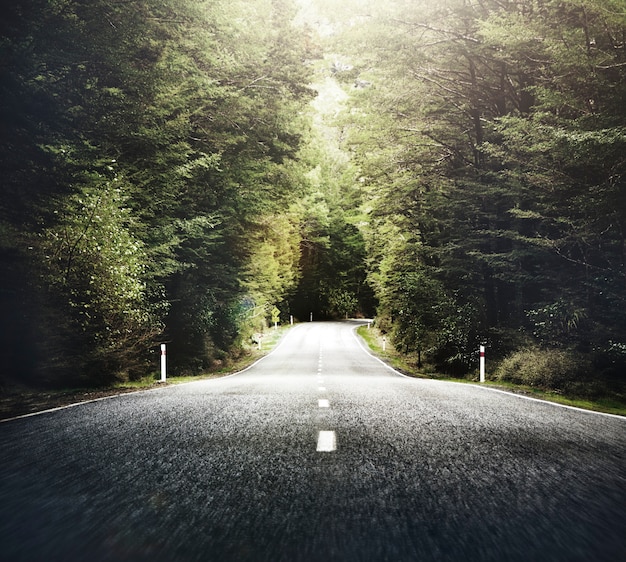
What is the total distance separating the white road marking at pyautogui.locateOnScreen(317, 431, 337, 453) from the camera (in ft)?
19.8

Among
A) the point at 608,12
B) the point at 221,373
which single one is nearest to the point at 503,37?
the point at 608,12

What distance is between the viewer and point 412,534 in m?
3.50

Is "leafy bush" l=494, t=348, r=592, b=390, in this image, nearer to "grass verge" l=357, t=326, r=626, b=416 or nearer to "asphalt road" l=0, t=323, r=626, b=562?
"grass verge" l=357, t=326, r=626, b=416

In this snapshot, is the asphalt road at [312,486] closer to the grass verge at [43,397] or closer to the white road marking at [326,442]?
the white road marking at [326,442]

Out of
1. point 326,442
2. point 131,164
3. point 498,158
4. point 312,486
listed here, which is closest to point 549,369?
point 498,158

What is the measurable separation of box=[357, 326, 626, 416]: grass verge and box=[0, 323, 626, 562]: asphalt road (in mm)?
3862

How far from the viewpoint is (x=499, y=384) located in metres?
17.3

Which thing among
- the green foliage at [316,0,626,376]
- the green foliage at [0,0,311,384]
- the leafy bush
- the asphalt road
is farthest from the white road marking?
the leafy bush

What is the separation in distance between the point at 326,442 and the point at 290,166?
782 inches

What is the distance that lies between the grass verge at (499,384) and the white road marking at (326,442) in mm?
5630

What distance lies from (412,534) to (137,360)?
16017mm

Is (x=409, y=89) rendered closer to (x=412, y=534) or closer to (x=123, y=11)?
(x=123, y=11)

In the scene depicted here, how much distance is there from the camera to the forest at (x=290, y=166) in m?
12.6

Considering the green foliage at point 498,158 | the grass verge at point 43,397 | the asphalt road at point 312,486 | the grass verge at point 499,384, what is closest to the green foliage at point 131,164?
the grass verge at point 43,397
